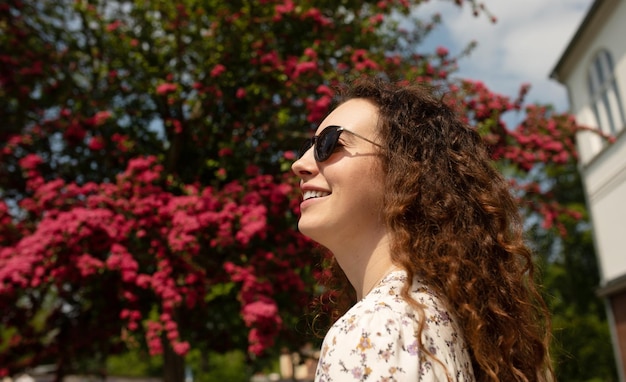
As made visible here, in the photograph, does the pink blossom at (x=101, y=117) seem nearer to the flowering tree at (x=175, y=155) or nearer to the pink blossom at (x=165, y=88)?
the flowering tree at (x=175, y=155)

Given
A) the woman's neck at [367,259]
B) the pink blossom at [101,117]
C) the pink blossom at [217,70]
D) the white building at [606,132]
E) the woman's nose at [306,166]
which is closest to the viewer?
the woman's neck at [367,259]

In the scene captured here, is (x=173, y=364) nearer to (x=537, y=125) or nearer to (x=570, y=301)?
(x=537, y=125)

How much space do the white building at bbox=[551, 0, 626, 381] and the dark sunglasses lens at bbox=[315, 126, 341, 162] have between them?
12168 millimetres

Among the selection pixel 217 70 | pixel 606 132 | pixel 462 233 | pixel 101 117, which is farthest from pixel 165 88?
pixel 606 132

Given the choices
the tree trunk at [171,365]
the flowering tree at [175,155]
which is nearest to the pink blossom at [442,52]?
the flowering tree at [175,155]

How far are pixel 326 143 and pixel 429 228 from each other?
0.35 metres

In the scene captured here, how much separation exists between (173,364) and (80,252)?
2.19m

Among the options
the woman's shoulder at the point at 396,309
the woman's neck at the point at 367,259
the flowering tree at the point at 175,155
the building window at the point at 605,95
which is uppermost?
the building window at the point at 605,95

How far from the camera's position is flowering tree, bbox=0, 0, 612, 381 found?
6301 mm

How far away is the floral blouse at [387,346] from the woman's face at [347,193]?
0.78 feet

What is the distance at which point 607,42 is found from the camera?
12930 millimetres

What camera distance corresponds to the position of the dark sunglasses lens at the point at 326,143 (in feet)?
5.46

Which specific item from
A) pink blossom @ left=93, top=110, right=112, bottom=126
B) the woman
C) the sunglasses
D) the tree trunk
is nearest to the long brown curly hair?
the woman

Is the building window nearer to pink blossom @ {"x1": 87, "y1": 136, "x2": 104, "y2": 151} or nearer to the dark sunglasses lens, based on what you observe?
pink blossom @ {"x1": 87, "y1": 136, "x2": 104, "y2": 151}
